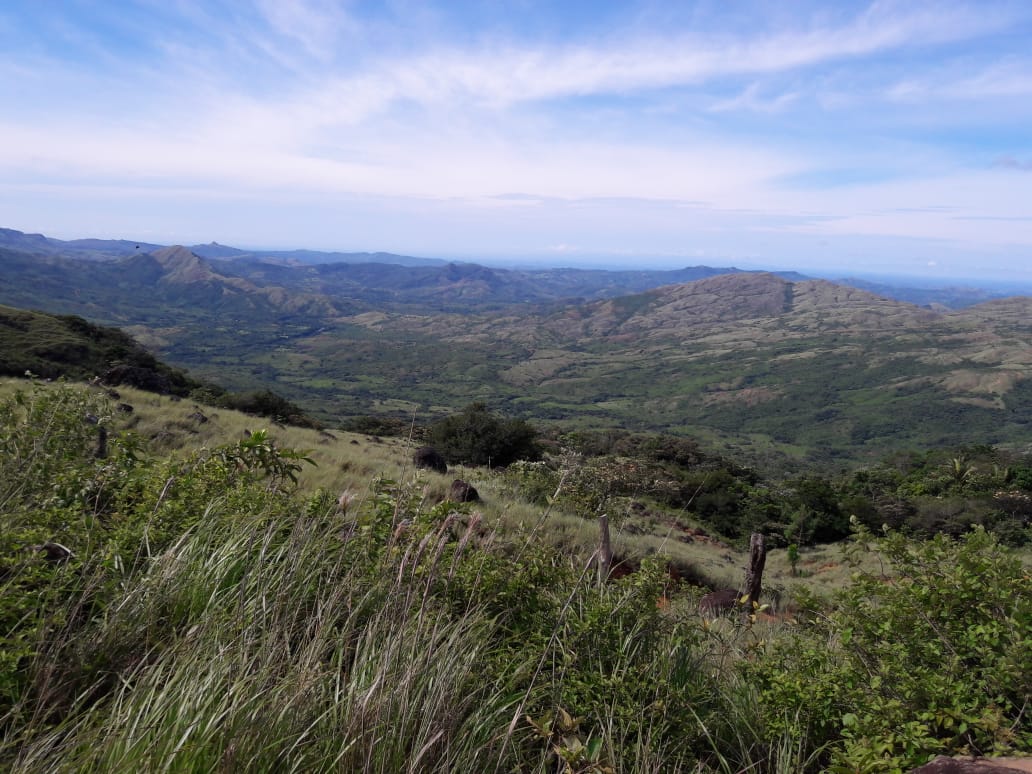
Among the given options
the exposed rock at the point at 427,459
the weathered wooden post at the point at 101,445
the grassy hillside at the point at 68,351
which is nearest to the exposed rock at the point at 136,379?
the grassy hillside at the point at 68,351

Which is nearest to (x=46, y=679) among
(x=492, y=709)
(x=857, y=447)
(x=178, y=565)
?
(x=178, y=565)

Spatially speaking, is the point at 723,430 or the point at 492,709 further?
the point at 723,430

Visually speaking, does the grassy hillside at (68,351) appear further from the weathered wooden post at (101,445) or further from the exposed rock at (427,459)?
the weathered wooden post at (101,445)

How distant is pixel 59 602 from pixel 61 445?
2.41m

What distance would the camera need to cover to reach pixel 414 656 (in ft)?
8.76

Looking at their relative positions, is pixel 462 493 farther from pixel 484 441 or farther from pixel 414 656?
pixel 484 441

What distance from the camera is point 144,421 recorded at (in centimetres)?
1230

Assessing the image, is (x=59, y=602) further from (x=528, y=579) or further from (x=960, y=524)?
(x=960, y=524)

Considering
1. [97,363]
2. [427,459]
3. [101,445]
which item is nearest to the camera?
[101,445]

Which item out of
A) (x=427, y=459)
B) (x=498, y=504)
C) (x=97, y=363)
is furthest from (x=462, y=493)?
(x=97, y=363)

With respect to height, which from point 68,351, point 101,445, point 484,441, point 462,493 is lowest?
point 484,441

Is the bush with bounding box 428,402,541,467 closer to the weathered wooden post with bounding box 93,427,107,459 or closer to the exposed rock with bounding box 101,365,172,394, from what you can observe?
the exposed rock with bounding box 101,365,172,394

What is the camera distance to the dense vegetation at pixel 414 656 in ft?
7.16

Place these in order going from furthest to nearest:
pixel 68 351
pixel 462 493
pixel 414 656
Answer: pixel 68 351
pixel 462 493
pixel 414 656
